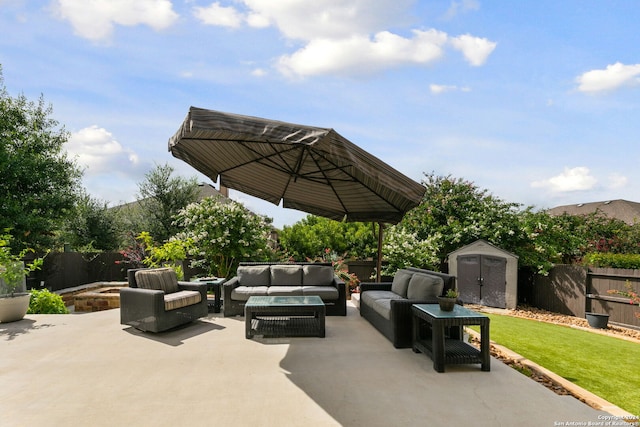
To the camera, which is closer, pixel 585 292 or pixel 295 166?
pixel 295 166

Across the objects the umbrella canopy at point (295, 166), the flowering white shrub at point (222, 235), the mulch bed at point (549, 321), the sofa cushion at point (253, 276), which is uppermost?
the umbrella canopy at point (295, 166)

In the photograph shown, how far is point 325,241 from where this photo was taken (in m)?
13.1

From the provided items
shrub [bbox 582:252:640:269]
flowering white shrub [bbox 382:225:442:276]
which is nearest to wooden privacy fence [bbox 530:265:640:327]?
shrub [bbox 582:252:640:269]

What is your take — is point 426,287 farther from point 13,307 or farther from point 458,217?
point 458,217

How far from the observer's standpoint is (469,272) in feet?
40.5

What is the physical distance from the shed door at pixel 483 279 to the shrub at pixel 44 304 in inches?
436

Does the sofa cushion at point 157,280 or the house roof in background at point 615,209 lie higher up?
the house roof in background at point 615,209

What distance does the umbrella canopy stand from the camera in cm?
396

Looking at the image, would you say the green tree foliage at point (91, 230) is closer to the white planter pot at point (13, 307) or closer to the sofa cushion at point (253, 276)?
the white planter pot at point (13, 307)

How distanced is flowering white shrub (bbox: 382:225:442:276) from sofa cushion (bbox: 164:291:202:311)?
6.37m

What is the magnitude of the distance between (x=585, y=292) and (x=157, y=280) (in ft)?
36.7

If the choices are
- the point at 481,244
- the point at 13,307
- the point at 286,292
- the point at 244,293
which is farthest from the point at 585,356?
the point at 13,307

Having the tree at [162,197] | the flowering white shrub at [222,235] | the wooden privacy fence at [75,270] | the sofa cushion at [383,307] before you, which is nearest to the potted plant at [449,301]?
the sofa cushion at [383,307]

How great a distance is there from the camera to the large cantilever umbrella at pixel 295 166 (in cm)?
396
